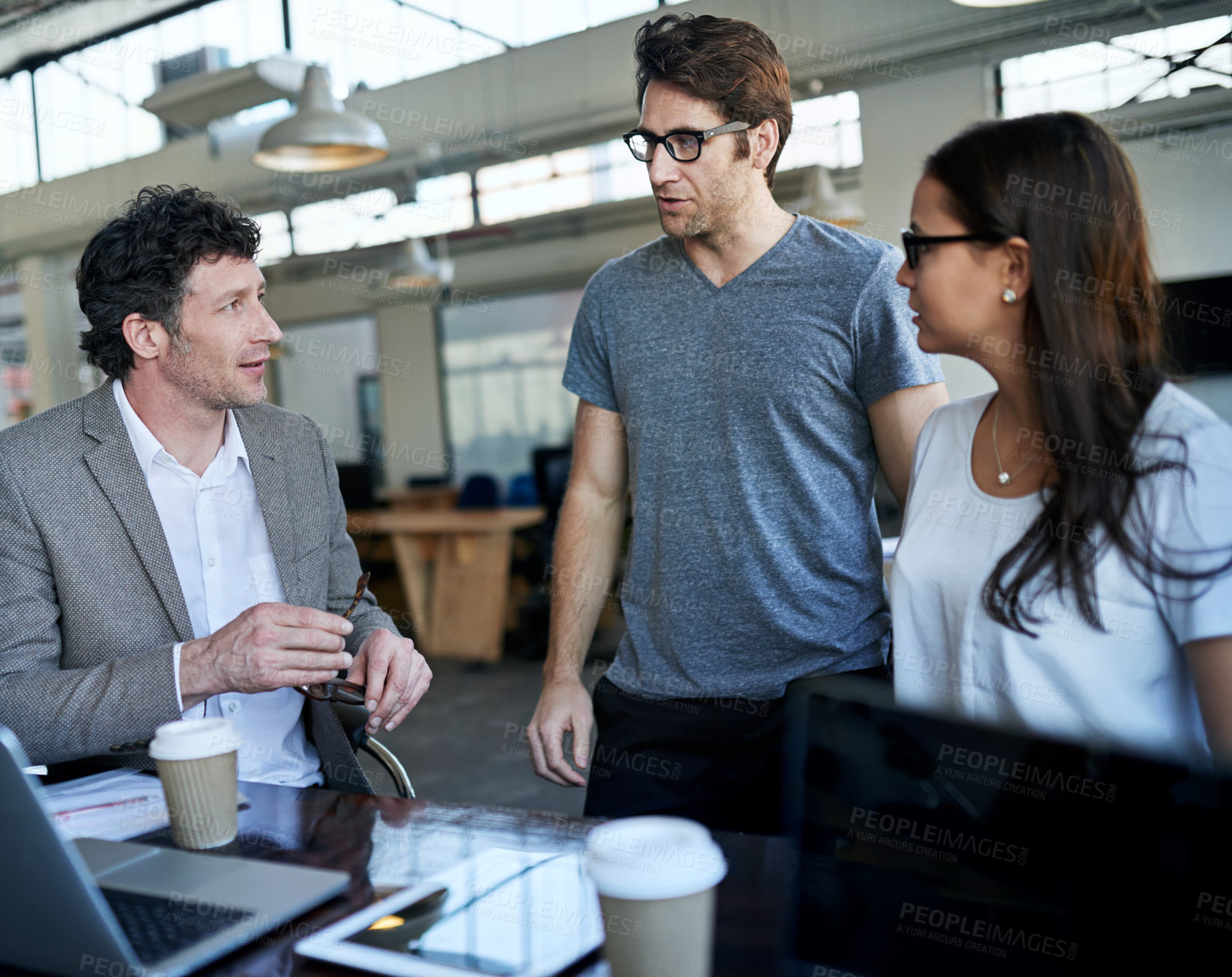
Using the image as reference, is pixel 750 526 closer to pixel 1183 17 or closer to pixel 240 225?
pixel 240 225

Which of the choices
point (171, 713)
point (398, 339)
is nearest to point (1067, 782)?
point (171, 713)

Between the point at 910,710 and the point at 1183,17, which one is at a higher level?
the point at 1183,17

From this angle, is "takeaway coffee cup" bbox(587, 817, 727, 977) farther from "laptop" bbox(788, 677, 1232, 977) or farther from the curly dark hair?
the curly dark hair

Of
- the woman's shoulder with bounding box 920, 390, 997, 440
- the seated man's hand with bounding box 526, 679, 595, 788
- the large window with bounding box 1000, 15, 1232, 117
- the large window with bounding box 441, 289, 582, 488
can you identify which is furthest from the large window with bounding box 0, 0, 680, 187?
the woman's shoulder with bounding box 920, 390, 997, 440

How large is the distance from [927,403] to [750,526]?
35 cm

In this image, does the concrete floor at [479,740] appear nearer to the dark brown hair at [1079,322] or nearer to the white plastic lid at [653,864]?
the dark brown hair at [1079,322]

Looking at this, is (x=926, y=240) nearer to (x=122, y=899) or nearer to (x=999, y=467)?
(x=999, y=467)

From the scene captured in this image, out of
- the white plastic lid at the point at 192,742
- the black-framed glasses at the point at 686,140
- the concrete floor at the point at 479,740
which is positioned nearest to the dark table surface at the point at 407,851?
the white plastic lid at the point at 192,742

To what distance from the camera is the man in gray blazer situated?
145 centimetres

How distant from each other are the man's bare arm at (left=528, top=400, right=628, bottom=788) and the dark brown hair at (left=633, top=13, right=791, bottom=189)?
57 cm

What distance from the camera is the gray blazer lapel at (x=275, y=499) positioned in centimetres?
186

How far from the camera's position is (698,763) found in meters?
1.71

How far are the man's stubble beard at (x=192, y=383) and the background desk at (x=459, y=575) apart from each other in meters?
4.51

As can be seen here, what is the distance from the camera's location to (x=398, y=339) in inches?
473
